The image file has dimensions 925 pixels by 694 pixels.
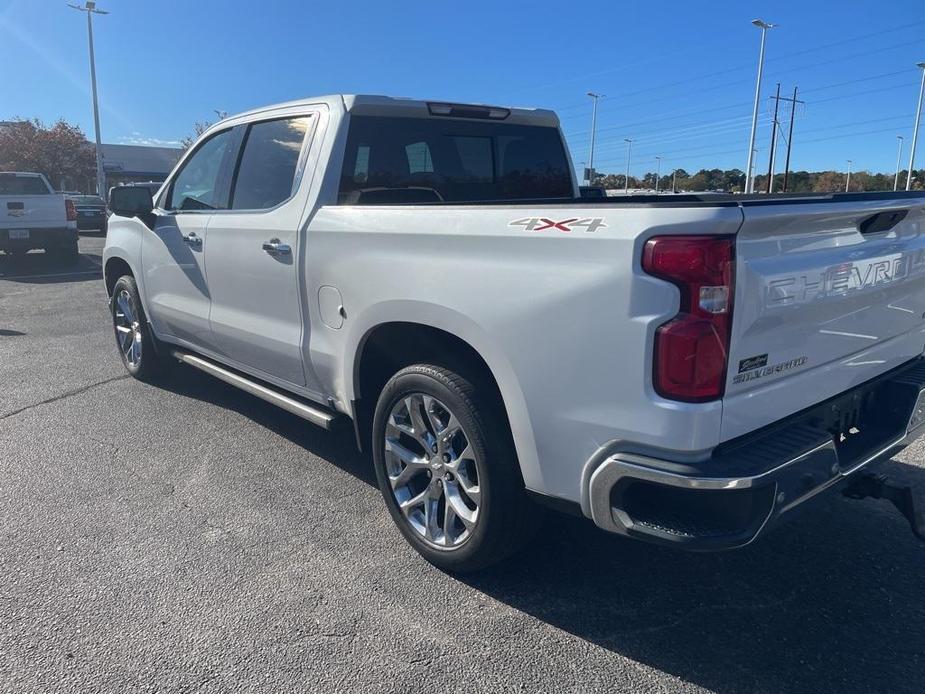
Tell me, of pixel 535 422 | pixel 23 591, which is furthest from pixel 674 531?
pixel 23 591

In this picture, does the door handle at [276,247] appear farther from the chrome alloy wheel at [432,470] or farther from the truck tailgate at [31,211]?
the truck tailgate at [31,211]

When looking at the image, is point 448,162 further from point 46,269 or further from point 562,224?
point 46,269

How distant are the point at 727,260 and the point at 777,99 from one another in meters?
56.7

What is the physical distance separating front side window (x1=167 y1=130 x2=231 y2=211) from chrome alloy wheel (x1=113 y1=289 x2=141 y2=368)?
114 cm

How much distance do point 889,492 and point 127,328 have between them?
17.8ft

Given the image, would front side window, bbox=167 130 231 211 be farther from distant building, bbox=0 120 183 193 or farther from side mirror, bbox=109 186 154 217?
distant building, bbox=0 120 183 193

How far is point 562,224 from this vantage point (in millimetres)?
2434

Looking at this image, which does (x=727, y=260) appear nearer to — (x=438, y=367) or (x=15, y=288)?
(x=438, y=367)

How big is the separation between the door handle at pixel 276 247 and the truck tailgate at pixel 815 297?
2.28m

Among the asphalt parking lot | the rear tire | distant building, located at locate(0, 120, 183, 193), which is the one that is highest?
distant building, located at locate(0, 120, 183, 193)

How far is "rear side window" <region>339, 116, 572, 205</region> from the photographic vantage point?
12.6 ft

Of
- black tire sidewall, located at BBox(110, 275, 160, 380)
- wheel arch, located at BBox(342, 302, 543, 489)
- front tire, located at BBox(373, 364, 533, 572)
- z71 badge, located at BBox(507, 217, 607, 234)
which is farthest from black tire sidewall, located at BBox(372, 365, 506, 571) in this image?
black tire sidewall, located at BBox(110, 275, 160, 380)

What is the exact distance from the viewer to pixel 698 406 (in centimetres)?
221

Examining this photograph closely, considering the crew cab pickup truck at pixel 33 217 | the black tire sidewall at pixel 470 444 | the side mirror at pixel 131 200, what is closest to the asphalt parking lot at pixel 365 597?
the black tire sidewall at pixel 470 444
